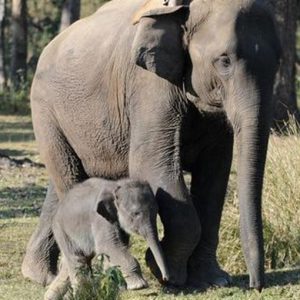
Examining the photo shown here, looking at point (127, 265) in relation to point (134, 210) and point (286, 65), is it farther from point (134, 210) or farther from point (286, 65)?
point (286, 65)

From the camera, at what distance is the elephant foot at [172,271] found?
8.67m

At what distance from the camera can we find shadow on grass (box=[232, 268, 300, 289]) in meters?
8.98

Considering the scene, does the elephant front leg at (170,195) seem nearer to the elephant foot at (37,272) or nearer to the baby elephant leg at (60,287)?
the baby elephant leg at (60,287)

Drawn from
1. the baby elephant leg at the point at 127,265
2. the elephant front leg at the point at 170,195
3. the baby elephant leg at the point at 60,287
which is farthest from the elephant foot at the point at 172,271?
the baby elephant leg at the point at 60,287

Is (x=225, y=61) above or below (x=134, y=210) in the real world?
above

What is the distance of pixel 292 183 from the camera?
10703 mm

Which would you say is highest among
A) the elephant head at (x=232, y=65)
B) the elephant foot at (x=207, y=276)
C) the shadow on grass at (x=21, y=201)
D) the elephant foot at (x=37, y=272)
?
the elephant head at (x=232, y=65)

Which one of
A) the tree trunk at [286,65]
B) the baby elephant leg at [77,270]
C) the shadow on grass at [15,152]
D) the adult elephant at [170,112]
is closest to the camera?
the baby elephant leg at [77,270]

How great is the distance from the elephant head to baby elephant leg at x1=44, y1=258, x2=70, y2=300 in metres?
1.24

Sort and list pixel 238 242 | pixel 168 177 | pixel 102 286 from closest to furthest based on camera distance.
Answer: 1. pixel 102 286
2. pixel 168 177
3. pixel 238 242

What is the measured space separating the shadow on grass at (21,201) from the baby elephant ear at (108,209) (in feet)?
14.7

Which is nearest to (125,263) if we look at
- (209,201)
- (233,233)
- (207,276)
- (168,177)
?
(168,177)

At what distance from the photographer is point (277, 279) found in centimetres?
916

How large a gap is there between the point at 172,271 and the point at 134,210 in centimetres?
66
